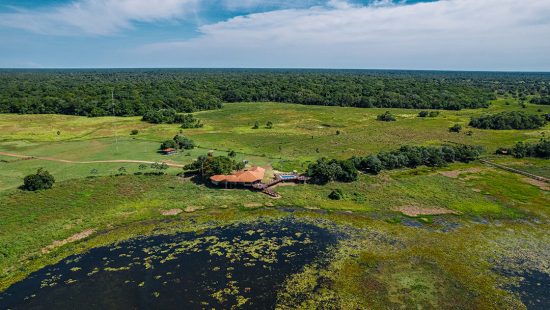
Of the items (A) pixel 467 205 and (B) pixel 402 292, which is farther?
(A) pixel 467 205

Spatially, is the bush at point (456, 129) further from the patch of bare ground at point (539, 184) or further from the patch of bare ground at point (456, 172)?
the patch of bare ground at point (539, 184)

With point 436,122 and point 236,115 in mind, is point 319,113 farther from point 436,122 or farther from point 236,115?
point 436,122

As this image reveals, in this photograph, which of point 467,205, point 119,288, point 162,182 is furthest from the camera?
point 162,182

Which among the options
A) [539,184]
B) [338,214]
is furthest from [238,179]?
[539,184]

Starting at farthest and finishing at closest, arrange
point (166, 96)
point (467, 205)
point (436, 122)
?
point (166, 96) → point (436, 122) → point (467, 205)

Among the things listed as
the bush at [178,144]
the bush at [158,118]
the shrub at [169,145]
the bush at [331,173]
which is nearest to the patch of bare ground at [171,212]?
the bush at [331,173]

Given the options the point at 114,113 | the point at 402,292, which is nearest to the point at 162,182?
the point at 402,292

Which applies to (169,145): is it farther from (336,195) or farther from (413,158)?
(413,158)
